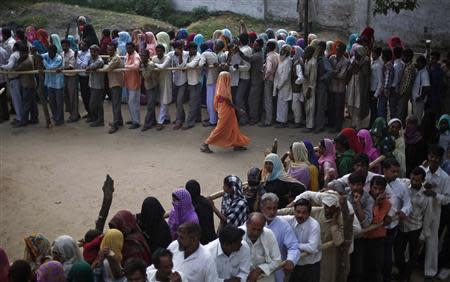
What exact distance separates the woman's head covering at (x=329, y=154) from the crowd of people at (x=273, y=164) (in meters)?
0.03

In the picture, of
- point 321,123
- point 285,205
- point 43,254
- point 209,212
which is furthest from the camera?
point 321,123

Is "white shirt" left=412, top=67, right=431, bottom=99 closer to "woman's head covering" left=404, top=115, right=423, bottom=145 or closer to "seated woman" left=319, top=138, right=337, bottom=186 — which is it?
"woman's head covering" left=404, top=115, right=423, bottom=145

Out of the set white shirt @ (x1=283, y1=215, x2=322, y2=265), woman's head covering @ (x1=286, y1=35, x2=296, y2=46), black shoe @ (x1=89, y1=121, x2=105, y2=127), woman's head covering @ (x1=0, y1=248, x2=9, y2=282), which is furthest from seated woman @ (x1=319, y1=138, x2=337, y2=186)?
black shoe @ (x1=89, y1=121, x2=105, y2=127)

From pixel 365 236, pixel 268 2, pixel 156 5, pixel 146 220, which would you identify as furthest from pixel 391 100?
pixel 156 5

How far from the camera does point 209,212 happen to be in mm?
6656

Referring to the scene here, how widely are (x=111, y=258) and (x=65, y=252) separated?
478 millimetres

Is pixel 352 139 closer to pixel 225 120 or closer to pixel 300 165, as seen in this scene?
pixel 300 165

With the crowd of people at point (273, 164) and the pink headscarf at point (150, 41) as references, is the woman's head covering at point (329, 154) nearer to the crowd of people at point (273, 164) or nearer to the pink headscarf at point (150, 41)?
the crowd of people at point (273, 164)

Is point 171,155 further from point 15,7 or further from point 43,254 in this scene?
point 15,7

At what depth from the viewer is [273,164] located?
282 inches

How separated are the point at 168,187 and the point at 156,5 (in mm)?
12985

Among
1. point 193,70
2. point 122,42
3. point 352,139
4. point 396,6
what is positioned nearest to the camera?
point 352,139

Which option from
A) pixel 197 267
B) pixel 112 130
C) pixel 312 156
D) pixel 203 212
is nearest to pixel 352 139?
pixel 312 156

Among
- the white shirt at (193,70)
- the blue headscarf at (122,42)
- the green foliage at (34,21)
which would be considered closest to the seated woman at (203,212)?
the white shirt at (193,70)
